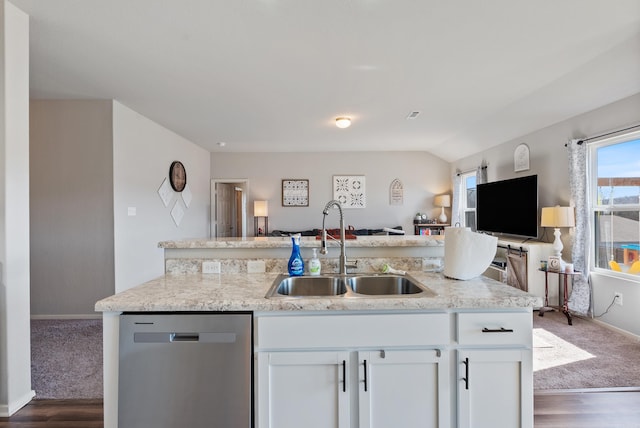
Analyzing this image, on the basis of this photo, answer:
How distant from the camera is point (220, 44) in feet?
7.87

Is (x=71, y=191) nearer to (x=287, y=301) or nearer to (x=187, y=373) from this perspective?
(x=187, y=373)

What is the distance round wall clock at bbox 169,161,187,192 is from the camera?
4906 millimetres

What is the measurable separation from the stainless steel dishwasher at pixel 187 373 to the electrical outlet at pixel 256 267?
0.59 meters

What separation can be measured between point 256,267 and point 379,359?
90 centimetres

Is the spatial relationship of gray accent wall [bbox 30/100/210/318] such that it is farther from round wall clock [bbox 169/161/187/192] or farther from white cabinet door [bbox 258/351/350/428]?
white cabinet door [bbox 258/351/350/428]

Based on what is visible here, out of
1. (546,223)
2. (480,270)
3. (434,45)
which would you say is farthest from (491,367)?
(546,223)

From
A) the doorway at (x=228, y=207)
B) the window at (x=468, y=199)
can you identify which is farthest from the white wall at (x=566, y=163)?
the doorway at (x=228, y=207)

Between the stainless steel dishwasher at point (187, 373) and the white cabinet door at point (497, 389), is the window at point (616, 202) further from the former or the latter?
the stainless steel dishwasher at point (187, 373)

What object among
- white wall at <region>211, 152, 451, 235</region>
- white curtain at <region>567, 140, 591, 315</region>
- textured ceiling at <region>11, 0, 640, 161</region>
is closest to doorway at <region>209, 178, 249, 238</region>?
white wall at <region>211, 152, 451, 235</region>

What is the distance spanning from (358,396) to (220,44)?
98.5 inches

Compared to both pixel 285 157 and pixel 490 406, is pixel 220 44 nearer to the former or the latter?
pixel 490 406

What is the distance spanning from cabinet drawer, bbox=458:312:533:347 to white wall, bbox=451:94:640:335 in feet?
8.83

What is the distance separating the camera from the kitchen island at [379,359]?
4.22 feet

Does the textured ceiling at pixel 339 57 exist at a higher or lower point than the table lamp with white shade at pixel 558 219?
higher
